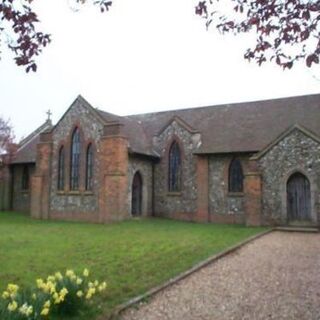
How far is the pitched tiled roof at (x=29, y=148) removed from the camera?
3700 cm

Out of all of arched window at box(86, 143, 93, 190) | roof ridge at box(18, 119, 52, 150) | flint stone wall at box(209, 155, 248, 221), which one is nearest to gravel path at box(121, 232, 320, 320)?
flint stone wall at box(209, 155, 248, 221)

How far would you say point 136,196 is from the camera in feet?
97.0

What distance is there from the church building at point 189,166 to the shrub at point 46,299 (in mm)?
17421

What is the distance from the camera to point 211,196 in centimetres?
2812

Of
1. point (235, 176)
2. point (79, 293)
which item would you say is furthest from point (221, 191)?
point (79, 293)


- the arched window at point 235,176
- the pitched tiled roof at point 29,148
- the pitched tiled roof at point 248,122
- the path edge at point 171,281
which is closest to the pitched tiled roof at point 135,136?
the pitched tiled roof at point 248,122

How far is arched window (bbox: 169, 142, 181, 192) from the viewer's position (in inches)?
1176

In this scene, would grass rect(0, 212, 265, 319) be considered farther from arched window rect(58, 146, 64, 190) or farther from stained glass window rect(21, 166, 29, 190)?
stained glass window rect(21, 166, 29, 190)

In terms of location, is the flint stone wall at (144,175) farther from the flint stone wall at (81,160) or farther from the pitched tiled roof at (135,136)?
the flint stone wall at (81,160)

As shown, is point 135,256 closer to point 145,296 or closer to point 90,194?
point 145,296

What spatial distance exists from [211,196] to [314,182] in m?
7.08

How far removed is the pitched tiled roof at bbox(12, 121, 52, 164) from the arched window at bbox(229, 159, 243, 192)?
16621mm

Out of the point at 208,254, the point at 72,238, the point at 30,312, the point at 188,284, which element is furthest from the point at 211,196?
the point at 30,312

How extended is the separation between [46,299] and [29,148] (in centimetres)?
3354
